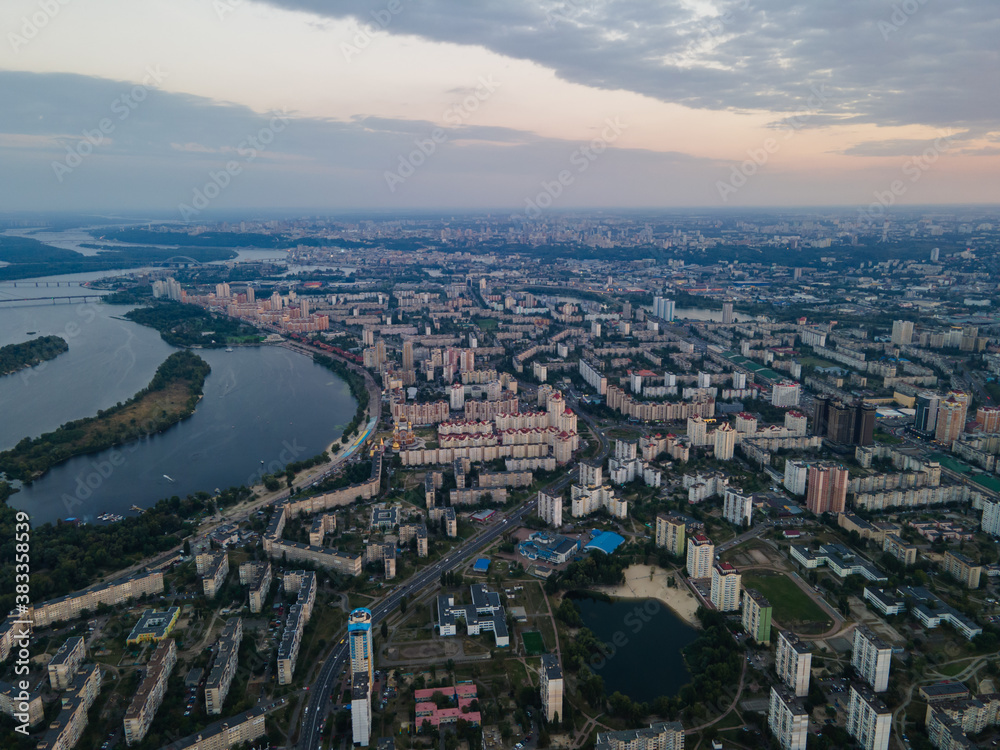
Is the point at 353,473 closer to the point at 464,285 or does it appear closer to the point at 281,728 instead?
the point at 281,728

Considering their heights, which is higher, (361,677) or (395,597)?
(361,677)

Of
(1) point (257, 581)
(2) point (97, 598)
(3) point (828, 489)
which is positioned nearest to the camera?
(2) point (97, 598)

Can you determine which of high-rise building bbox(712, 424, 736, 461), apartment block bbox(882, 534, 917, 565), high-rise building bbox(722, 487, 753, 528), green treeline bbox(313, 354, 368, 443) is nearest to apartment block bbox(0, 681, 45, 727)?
green treeline bbox(313, 354, 368, 443)

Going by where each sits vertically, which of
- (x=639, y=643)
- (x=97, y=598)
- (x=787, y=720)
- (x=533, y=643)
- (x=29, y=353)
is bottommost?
(x=639, y=643)

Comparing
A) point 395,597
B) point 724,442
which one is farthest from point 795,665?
point 724,442

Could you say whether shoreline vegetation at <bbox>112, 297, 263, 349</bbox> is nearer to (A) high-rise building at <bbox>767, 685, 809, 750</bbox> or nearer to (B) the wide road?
(B) the wide road

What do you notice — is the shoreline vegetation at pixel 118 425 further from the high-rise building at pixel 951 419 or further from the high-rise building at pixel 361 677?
the high-rise building at pixel 951 419

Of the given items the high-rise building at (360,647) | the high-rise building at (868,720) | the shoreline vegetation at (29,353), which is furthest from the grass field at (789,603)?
the shoreline vegetation at (29,353)

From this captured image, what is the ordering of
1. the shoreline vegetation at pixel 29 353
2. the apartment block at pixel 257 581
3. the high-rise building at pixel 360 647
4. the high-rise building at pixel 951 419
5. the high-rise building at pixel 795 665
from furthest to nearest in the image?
the shoreline vegetation at pixel 29 353
the high-rise building at pixel 951 419
the apartment block at pixel 257 581
the high-rise building at pixel 795 665
the high-rise building at pixel 360 647

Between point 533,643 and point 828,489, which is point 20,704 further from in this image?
point 828,489
